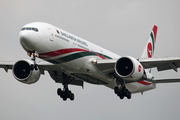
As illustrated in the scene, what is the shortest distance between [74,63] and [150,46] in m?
16.7

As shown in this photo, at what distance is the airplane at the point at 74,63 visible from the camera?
27.7 meters

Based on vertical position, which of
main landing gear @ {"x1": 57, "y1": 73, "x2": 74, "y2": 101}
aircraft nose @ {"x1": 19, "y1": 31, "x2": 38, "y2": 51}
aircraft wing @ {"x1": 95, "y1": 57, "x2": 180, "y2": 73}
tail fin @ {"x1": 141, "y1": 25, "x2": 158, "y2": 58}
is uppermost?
tail fin @ {"x1": 141, "y1": 25, "x2": 158, "y2": 58}

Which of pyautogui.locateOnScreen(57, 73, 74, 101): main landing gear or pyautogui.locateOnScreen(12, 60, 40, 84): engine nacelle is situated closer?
pyautogui.locateOnScreen(12, 60, 40, 84): engine nacelle

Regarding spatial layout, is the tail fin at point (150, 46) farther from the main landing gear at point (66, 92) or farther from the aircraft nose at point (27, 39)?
the aircraft nose at point (27, 39)

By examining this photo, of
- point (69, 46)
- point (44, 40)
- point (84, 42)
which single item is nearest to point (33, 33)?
point (44, 40)

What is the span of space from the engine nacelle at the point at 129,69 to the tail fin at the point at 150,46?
11435 millimetres

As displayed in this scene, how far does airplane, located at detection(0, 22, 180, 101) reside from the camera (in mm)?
27656

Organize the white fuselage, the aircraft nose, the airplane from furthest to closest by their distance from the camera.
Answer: the airplane < the white fuselage < the aircraft nose

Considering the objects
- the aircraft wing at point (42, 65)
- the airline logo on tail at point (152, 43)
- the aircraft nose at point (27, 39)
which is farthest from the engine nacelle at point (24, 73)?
the airline logo on tail at point (152, 43)

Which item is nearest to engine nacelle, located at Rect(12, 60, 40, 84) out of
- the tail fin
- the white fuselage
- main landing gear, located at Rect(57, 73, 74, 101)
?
main landing gear, located at Rect(57, 73, 74, 101)

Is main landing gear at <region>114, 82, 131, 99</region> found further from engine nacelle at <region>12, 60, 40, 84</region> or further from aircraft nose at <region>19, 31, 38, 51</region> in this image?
aircraft nose at <region>19, 31, 38, 51</region>

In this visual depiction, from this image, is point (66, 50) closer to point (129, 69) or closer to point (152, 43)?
point (129, 69)

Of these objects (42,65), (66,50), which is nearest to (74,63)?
(66,50)

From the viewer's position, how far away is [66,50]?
95.0 ft
